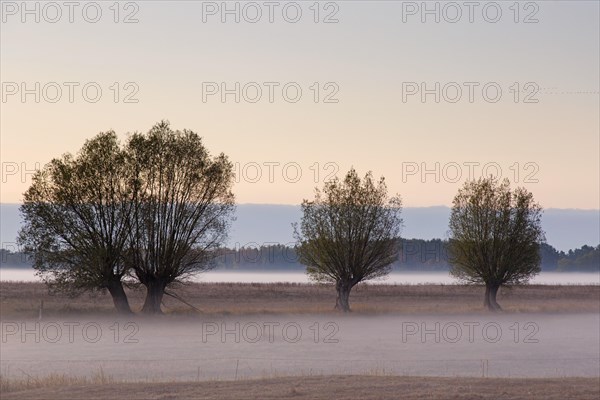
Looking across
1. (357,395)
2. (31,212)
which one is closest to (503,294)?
(31,212)

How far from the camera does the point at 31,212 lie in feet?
200

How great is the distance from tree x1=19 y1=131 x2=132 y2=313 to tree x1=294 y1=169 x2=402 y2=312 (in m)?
17.4

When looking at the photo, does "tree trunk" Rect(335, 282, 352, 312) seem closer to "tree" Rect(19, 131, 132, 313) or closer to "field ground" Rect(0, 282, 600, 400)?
"field ground" Rect(0, 282, 600, 400)

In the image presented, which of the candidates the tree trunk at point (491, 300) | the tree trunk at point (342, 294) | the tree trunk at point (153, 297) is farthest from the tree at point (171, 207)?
the tree trunk at point (491, 300)

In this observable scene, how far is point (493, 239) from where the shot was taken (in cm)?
8012

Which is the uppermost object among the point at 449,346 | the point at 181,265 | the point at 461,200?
the point at 461,200

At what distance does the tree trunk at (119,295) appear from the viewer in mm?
62312

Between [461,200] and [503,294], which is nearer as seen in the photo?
[461,200]

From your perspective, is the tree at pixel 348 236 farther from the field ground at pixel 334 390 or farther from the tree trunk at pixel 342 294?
the field ground at pixel 334 390

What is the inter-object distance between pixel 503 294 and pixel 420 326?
160 ft

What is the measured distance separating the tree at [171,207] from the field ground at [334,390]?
36.5m

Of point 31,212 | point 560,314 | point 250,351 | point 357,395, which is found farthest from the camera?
point 560,314

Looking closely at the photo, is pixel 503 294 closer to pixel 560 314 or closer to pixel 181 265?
pixel 560 314

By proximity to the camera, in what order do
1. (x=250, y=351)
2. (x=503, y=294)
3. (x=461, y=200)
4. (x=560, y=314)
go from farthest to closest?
1. (x=503, y=294)
2. (x=461, y=200)
3. (x=560, y=314)
4. (x=250, y=351)
